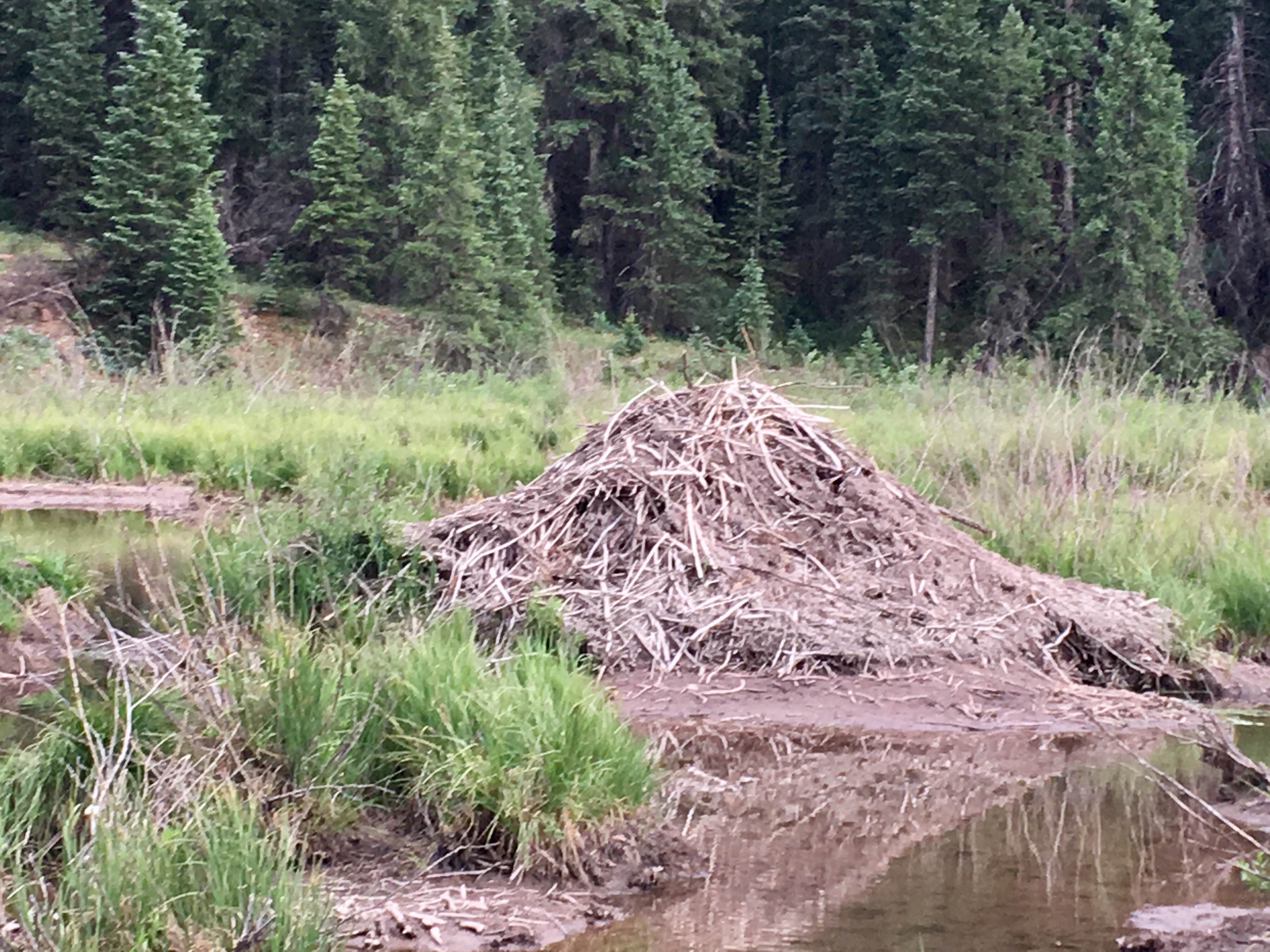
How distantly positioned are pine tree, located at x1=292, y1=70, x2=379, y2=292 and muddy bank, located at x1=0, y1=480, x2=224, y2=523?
699 inches

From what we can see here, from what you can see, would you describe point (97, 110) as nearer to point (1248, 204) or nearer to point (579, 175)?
point (579, 175)

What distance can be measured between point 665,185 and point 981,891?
1269 inches

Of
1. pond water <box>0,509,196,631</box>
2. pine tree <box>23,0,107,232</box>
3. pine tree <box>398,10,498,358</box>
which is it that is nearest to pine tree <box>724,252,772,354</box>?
pine tree <box>398,10,498,358</box>

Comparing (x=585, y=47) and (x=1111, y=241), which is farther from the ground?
(x=585, y=47)

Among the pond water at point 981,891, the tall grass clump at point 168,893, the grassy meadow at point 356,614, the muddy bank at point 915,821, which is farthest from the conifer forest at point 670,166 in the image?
the tall grass clump at point 168,893

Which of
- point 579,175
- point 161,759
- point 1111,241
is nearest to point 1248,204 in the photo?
point 1111,241

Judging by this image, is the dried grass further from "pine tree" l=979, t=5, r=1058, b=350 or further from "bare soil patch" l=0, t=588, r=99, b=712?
"pine tree" l=979, t=5, r=1058, b=350

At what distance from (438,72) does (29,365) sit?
14.8m

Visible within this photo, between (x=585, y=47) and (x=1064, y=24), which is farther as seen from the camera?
(x=585, y=47)

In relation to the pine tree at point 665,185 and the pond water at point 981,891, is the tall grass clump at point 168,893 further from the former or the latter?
the pine tree at point 665,185

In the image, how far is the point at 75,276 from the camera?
2866cm

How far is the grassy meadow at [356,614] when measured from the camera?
13.0 feet

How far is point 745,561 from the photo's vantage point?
837cm

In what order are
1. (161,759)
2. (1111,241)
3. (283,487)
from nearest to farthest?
(161,759) < (283,487) < (1111,241)
